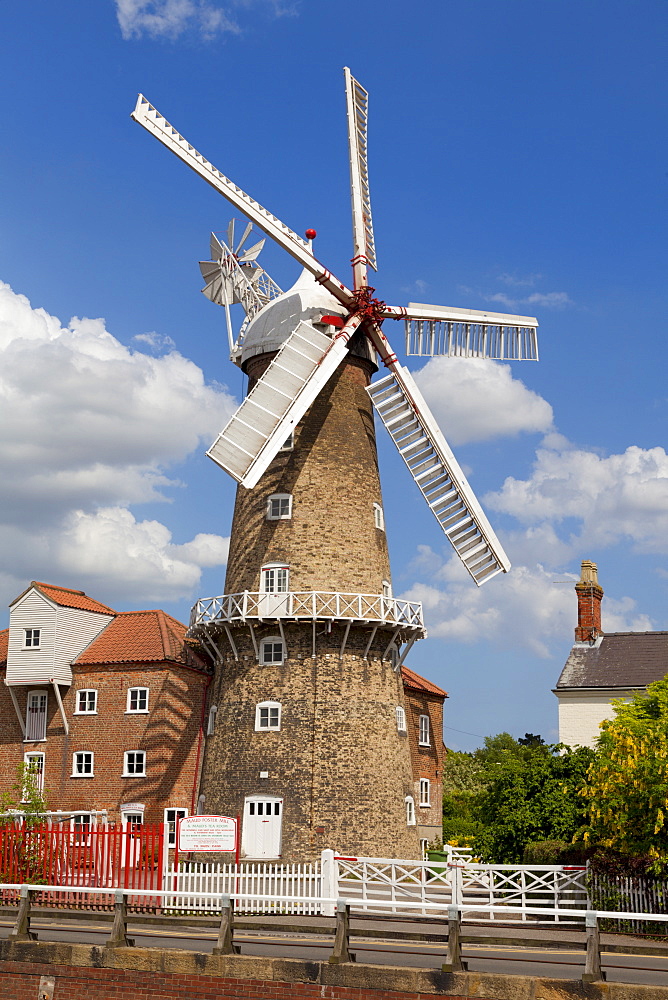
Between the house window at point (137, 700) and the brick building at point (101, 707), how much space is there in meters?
0.03

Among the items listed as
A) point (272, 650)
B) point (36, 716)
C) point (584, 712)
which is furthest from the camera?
point (584, 712)

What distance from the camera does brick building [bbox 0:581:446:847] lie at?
3600 centimetres

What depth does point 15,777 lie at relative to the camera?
125ft

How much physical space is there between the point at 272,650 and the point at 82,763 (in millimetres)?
9237

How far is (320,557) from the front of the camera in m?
32.5

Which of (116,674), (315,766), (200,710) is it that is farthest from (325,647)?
(116,674)

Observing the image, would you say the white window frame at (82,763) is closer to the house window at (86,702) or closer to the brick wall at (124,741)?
the brick wall at (124,741)

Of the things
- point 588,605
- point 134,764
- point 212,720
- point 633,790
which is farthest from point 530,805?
point 588,605

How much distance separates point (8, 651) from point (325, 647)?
43.0 ft

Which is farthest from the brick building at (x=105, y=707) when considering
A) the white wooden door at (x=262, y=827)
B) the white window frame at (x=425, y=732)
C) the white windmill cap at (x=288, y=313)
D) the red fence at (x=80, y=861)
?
the white windmill cap at (x=288, y=313)

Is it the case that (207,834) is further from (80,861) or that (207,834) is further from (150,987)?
(150,987)

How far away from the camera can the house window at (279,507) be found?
108 feet

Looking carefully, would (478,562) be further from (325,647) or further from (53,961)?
(53,961)

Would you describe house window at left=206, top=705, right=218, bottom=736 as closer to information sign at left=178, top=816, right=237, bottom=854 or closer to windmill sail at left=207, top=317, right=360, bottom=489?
windmill sail at left=207, top=317, right=360, bottom=489
